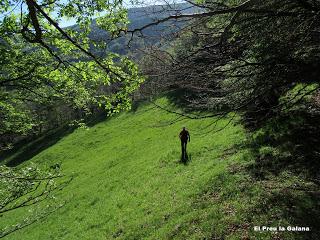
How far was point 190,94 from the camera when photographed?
12.7 meters

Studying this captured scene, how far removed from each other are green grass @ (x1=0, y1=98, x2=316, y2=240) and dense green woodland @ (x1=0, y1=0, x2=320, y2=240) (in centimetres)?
8

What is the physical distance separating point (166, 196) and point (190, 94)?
21.3ft

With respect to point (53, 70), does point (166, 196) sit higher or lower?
lower

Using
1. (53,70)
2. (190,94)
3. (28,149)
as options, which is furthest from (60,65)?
(28,149)

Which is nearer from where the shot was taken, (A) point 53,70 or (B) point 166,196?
(A) point 53,70

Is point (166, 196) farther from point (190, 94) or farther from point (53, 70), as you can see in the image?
point (53, 70)

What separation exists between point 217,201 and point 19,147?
260 ft

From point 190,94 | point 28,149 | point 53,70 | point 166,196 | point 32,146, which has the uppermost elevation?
point 53,70

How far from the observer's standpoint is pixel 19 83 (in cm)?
1233

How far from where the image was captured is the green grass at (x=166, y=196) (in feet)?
37.5

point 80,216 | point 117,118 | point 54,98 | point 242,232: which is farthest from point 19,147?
point 242,232

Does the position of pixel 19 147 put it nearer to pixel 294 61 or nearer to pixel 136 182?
pixel 136 182


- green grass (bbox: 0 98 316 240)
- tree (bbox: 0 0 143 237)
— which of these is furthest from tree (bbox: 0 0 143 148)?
green grass (bbox: 0 98 316 240)

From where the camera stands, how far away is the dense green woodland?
907cm
